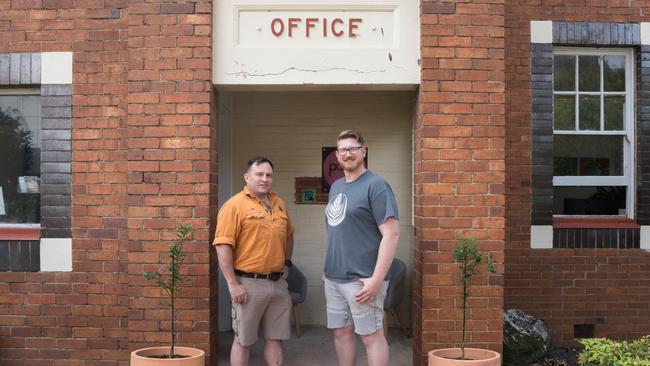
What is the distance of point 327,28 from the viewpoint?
17.6 feet

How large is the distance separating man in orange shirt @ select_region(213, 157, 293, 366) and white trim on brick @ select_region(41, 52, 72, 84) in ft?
6.93

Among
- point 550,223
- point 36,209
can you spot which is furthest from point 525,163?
point 36,209

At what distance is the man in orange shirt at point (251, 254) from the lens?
4.74m

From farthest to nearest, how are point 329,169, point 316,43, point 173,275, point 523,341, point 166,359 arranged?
point 329,169 < point 523,341 < point 316,43 < point 173,275 < point 166,359

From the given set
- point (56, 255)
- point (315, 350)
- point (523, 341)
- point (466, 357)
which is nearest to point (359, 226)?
point (466, 357)

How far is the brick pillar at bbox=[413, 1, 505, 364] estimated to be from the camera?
17.1 feet

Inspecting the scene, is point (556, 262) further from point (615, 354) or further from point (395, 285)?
point (615, 354)

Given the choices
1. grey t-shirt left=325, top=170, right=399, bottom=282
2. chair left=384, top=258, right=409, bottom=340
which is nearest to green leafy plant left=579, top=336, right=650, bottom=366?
grey t-shirt left=325, top=170, right=399, bottom=282

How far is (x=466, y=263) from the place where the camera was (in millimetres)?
5000

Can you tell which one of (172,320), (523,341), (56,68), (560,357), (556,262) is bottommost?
(560,357)

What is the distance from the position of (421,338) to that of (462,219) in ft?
3.29

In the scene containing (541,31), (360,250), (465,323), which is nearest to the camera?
(360,250)

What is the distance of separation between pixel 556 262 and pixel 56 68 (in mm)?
5085

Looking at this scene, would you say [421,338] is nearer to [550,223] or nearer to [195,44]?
[550,223]
